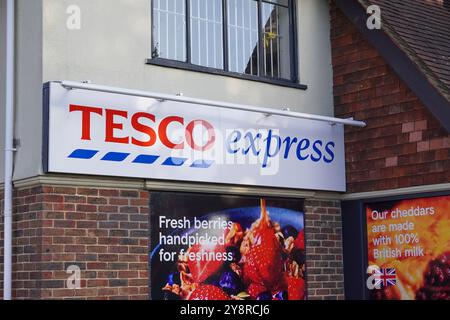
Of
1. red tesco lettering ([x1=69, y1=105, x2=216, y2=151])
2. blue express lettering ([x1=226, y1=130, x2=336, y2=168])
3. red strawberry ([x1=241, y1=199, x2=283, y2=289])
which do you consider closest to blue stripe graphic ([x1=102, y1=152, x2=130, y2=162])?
red tesco lettering ([x1=69, y1=105, x2=216, y2=151])

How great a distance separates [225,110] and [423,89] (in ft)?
7.57

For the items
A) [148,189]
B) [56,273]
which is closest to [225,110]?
[148,189]

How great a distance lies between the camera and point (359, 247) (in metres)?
10.6

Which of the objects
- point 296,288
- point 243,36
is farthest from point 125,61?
point 296,288

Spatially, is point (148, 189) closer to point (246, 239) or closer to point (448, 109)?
point (246, 239)

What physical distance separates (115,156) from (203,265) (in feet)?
5.32

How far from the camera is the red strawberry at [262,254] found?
980cm

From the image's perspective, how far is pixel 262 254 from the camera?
995 centimetres

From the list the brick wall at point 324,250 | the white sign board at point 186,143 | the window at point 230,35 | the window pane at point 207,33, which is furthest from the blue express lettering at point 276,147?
the window pane at point 207,33

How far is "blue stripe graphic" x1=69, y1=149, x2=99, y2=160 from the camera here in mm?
8445

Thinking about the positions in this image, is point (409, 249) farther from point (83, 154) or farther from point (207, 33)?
point (83, 154)

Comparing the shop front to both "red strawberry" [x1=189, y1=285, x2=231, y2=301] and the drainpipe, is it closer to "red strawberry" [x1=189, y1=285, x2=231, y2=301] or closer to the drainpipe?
"red strawberry" [x1=189, y1=285, x2=231, y2=301]

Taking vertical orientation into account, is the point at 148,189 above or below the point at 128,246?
above

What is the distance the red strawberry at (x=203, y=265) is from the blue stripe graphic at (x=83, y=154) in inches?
62.2
